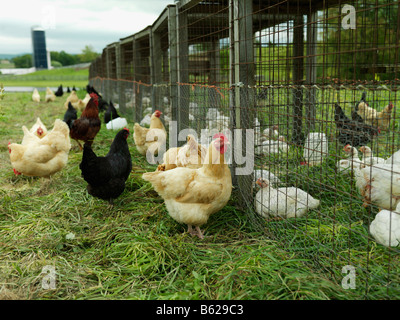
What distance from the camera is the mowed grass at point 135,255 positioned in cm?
210

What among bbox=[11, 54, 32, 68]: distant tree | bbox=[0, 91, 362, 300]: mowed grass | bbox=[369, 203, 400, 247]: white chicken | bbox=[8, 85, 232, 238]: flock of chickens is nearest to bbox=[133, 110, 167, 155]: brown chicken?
bbox=[8, 85, 232, 238]: flock of chickens

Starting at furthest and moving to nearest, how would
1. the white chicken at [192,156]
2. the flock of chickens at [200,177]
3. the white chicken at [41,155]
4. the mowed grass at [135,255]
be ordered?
the white chicken at [41,155]
the white chicken at [192,156]
the flock of chickens at [200,177]
the mowed grass at [135,255]

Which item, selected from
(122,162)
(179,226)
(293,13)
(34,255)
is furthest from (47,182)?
(293,13)

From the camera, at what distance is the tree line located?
236 feet

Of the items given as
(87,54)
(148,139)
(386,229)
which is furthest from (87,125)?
(87,54)

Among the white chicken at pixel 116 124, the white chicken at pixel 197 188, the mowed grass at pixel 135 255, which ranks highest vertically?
the white chicken at pixel 116 124

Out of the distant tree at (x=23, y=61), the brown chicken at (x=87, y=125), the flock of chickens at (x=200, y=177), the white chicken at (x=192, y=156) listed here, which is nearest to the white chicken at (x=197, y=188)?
the flock of chickens at (x=200, y=177)

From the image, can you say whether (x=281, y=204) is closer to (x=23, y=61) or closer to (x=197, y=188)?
(x=197, y=188)

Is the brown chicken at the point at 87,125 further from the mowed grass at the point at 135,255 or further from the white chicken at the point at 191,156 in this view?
the white chicken at the point at 191,156

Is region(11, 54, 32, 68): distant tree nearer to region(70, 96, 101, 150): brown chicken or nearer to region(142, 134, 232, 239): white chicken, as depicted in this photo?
region(70, 96, 101, 150): brown chicken

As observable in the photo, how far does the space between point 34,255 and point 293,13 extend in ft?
15.4

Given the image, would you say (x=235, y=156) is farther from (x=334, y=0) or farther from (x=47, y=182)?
(x=334, y=0)

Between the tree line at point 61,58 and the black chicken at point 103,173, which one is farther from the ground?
the tree line at point 61,58

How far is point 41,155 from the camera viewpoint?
4.02 m
